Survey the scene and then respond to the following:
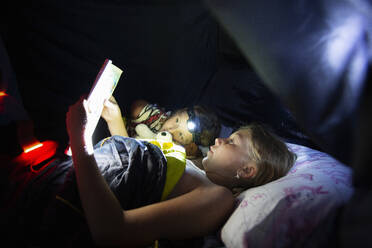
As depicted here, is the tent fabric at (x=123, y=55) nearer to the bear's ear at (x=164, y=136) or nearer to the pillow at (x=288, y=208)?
the bear's ear at (x=164, y=136)

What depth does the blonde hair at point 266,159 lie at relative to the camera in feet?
3.19

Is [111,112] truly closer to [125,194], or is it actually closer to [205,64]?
[125,194]

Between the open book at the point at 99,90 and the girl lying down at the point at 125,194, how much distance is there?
9 cm

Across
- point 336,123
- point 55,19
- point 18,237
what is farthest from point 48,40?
point 336,123

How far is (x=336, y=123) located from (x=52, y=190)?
2.60 ft

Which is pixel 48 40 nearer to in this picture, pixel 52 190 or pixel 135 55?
pixel 135 55

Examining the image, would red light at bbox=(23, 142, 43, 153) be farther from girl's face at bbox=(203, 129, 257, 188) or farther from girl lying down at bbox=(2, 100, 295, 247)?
girl's face at bbox=(203, 129, 257, 188)

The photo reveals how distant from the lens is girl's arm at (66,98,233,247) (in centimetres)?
66

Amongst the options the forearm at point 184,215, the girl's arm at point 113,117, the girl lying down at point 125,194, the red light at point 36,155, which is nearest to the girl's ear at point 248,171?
the girl lying down at point 125,194

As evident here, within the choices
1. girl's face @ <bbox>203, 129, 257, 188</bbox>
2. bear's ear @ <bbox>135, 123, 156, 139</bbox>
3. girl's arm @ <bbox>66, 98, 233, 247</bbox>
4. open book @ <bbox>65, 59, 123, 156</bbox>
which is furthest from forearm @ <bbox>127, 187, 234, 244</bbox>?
bear's ear @ <bbox>135, 123, 156, 139</bbox>

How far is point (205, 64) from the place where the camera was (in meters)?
1.70

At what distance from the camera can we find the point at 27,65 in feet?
4.26

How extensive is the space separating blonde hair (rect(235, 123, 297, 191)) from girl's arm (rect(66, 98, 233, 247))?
195 millimetres

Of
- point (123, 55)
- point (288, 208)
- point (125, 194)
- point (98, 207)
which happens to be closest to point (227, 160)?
point (288, 208)
